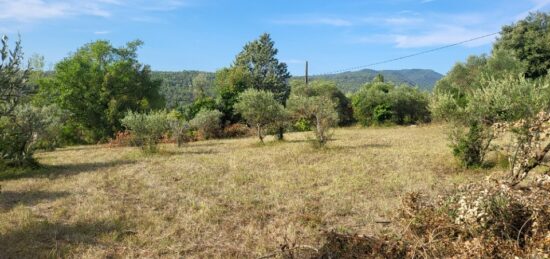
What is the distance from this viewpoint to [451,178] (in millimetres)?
11727

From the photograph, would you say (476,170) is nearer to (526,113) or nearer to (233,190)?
(526,113)

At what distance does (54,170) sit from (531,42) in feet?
139

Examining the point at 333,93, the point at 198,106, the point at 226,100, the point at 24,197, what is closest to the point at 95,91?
the point at 198,106

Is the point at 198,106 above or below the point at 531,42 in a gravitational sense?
below

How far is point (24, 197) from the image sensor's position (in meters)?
11.1

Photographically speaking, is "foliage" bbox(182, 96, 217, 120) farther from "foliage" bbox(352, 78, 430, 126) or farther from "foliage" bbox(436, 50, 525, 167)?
"foliage" bbox(436, 50, 525, 167)

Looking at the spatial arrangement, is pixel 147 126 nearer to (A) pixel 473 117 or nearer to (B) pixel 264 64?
(A) pixel 473 117

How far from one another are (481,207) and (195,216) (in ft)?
17.9

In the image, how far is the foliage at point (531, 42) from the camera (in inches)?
1527

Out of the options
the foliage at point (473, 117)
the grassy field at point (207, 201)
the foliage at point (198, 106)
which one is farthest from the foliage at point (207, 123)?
the foliage at point (473, 117)

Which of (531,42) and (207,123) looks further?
(531,42)

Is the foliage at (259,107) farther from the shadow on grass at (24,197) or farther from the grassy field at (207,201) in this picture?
the shadow on grass at (24,197)

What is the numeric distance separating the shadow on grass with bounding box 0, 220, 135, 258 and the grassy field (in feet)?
0.06

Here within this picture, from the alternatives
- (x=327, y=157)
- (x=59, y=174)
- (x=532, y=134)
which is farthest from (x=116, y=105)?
(x=532, y=134)
